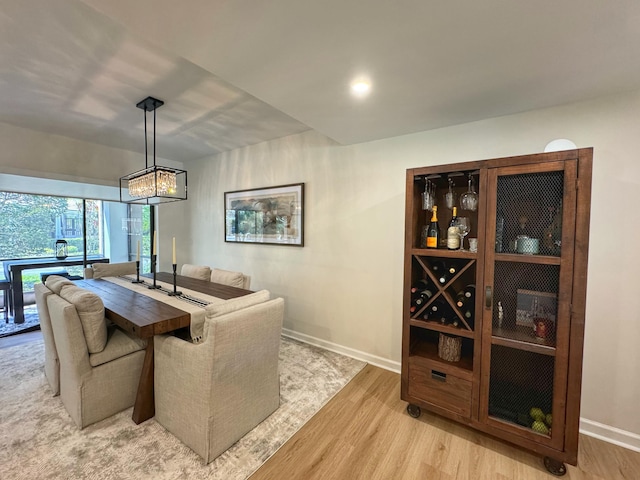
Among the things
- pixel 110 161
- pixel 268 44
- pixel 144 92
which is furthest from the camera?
pixel 110 161

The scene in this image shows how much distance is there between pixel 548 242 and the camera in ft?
5.50

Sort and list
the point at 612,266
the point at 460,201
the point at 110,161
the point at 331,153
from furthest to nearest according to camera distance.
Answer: the point at 110,161 → the point at 331,153 → the point at 460,201 → the point at 612,266

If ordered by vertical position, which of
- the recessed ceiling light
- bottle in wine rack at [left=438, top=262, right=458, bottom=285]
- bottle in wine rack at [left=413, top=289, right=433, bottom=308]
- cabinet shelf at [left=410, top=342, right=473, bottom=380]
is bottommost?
cabinet shelf at [left=410, top=342, right=473, bottom=380]

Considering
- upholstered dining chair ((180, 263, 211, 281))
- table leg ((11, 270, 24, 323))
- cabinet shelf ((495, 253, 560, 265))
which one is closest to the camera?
cabinet shelf ((495, 253, 560, 265))

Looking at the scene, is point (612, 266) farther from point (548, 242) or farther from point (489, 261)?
point (489, 261)

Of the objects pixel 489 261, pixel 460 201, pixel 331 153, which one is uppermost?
pixel 331 153

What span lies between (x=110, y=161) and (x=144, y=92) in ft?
7.37

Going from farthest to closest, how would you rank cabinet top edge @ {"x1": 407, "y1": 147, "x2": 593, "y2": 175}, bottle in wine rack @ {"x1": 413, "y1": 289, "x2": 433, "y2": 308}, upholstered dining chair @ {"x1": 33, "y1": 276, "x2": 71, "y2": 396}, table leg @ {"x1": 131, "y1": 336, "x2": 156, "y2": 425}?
upholstered dining chair @ {"x1": 33, "y1": 276, "x2": 71, "y2": 396}, bottle in wine rack @ {"x1": 413, "y1": 289, "x2": 433, "y2": 308}, table leg @ {"x1": 131, "y1": 336, "x2": 156, "y2": 425}, cabinet top edge @ {"x1": 407, "y1": 147, "x2": 593, "y2": 175}

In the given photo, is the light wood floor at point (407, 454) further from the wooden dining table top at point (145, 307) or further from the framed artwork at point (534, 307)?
the wooden dining table top at point (145, 307)

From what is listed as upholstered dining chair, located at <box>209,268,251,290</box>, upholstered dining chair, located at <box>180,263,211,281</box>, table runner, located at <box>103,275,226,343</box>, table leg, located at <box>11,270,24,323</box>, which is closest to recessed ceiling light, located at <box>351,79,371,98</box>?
table runner, located at <box>103,275,226,343</box>

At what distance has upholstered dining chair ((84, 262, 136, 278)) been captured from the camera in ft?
11.3

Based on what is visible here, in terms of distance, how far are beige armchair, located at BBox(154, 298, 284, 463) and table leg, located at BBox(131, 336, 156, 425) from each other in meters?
0.08

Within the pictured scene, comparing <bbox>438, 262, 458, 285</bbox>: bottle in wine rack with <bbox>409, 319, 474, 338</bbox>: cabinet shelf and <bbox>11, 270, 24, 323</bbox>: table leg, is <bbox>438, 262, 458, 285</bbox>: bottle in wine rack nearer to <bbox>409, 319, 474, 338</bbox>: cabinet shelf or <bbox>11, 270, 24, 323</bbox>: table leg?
<bbox>409, 319, 474, 338</bbox>: cabinet shelf

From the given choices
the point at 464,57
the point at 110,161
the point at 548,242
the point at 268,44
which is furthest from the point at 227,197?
the point at 548,242
